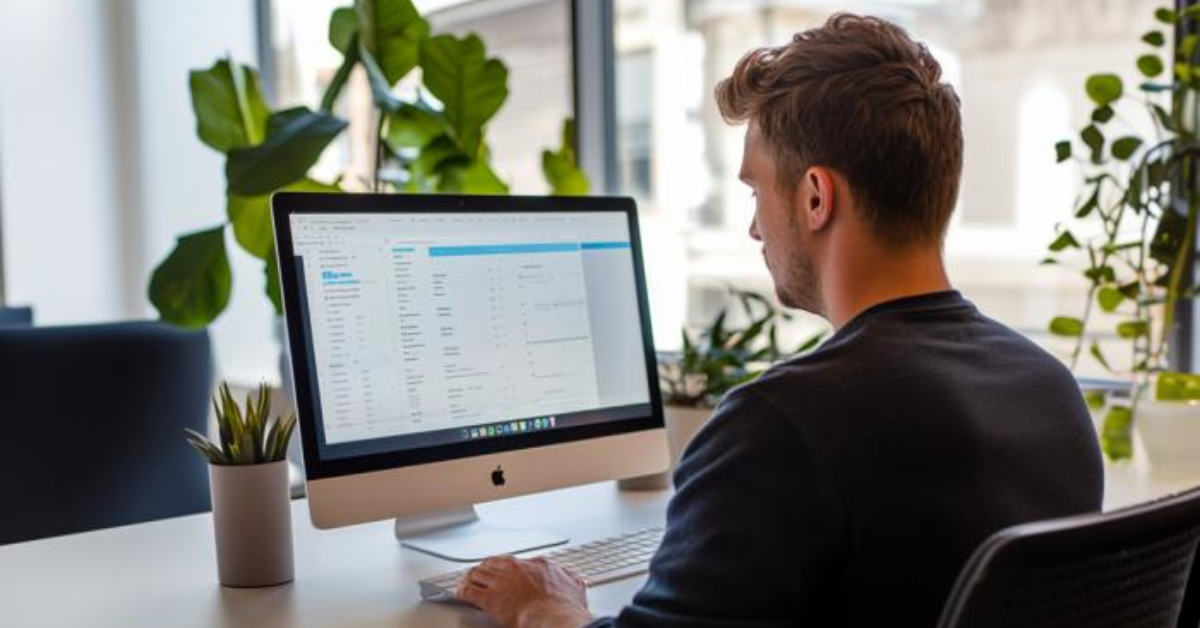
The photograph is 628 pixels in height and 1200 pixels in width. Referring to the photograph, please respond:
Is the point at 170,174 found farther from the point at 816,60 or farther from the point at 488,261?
the point at 816,60

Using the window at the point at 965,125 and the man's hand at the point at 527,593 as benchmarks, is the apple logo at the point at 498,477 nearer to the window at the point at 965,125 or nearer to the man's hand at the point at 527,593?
the man's hand at the point at 527,593

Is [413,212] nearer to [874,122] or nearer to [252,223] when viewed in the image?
[874,122]

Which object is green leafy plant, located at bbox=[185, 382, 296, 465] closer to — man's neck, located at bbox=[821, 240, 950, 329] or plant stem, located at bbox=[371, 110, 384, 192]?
man's neck, located at bbox=[821, 240, 950, 329]

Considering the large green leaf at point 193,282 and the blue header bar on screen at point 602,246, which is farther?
the large green leaf at point 193,282

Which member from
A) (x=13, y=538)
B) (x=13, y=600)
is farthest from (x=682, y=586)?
(x=13, y=538)

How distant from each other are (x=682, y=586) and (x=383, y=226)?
0.67 meters

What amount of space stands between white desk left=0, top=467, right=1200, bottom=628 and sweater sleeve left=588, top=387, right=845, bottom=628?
0.33 metres

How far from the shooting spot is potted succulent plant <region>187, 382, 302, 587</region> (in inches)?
55.0

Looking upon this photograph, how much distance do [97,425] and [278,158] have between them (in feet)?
1.96

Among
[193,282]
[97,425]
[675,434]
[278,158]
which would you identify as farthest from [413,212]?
[193,282]

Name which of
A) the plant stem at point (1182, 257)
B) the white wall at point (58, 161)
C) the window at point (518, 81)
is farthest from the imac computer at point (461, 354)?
the white wall at point (58, 161)

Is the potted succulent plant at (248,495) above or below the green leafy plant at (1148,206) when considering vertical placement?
below

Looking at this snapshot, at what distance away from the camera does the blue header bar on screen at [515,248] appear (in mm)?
1568

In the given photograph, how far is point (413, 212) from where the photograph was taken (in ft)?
5.06
